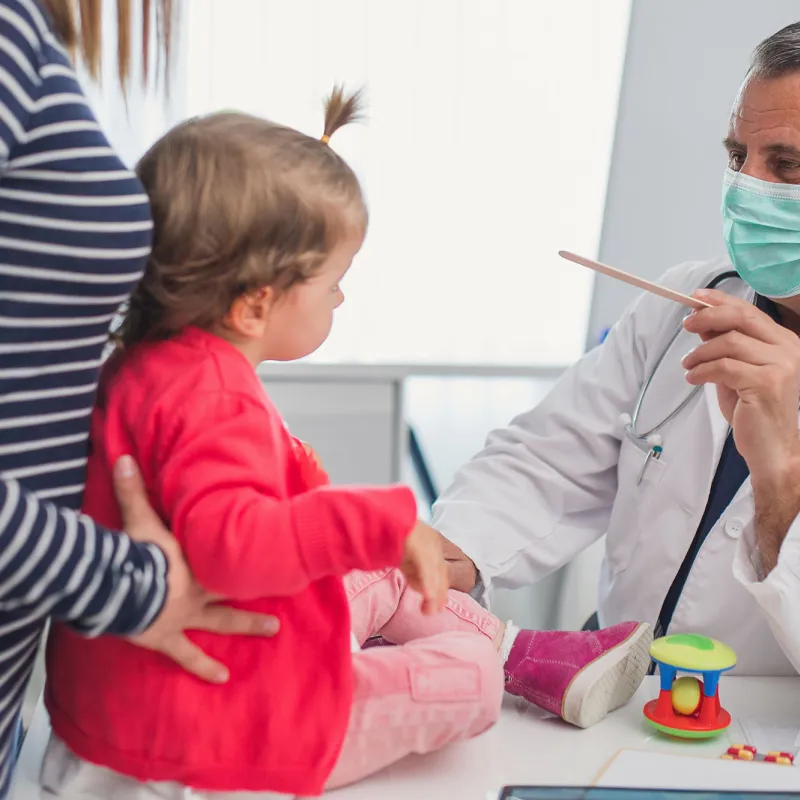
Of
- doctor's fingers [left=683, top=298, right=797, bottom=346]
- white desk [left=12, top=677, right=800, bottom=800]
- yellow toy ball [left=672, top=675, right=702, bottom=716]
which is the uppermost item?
doctor's fingers [left=683, top=298, right=797, bottom=346]

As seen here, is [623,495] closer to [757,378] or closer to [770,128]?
[757,378]

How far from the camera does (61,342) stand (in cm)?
76

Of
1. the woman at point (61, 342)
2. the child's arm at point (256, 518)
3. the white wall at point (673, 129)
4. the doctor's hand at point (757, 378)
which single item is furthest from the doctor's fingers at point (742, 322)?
the white wall at point (673, 129)

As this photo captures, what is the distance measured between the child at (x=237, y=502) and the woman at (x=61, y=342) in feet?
0.11

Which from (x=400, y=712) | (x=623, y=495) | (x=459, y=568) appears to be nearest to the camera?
(x=400, y=712)

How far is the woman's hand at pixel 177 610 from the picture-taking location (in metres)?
0.79

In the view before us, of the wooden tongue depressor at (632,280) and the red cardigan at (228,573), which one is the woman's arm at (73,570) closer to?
the red cardigan at (228,573)

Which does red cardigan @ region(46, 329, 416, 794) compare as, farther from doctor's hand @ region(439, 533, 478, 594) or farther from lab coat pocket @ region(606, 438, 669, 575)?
lab coat pocket @ region(606, 438, 669, 575)

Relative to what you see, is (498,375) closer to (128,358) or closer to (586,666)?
(586,666)

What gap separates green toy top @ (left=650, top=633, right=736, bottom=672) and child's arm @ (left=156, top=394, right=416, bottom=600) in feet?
1.28

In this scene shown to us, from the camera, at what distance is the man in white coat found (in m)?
1.24

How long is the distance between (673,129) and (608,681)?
236 cm

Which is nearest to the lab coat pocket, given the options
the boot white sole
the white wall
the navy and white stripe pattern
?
the boot white sole

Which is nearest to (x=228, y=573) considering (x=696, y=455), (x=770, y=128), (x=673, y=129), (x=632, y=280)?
(x=632, y=280)
